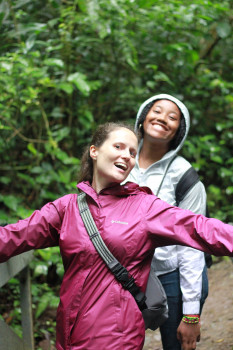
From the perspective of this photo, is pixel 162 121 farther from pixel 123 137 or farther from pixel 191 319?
pixel 191 319

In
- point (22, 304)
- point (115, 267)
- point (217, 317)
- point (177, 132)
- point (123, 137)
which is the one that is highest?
point (123, 137)

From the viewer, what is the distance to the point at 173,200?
2.42m

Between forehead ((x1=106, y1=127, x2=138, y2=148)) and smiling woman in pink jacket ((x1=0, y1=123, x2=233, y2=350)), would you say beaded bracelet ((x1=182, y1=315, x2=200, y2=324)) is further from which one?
forehead ((x1=106, y1=127, x2=138, y2=148))

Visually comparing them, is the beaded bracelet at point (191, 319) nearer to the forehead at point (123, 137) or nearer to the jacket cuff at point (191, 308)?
the jacket cuff at point (191, 308)

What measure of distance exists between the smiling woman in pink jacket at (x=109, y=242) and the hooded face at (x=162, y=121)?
22.6 inches

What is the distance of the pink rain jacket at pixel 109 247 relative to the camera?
5.54 ft

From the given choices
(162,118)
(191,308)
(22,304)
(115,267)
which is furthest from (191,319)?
(22,304)

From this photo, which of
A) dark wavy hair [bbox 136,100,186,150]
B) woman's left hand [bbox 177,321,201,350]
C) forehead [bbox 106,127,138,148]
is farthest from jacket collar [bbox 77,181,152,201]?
woman's left hand [bbox 177,321,201,350]

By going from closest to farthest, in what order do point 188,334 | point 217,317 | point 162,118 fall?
1. point 188,334
2. point 162,118
3. point 217,317

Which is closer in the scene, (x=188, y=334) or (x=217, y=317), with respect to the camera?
(x=188, y=334)

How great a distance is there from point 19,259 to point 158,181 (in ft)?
3.59

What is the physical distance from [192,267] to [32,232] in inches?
39.3

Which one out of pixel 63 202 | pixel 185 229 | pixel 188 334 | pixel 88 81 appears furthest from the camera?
pixel 88 81

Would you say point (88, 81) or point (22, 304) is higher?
point (88, 81)
